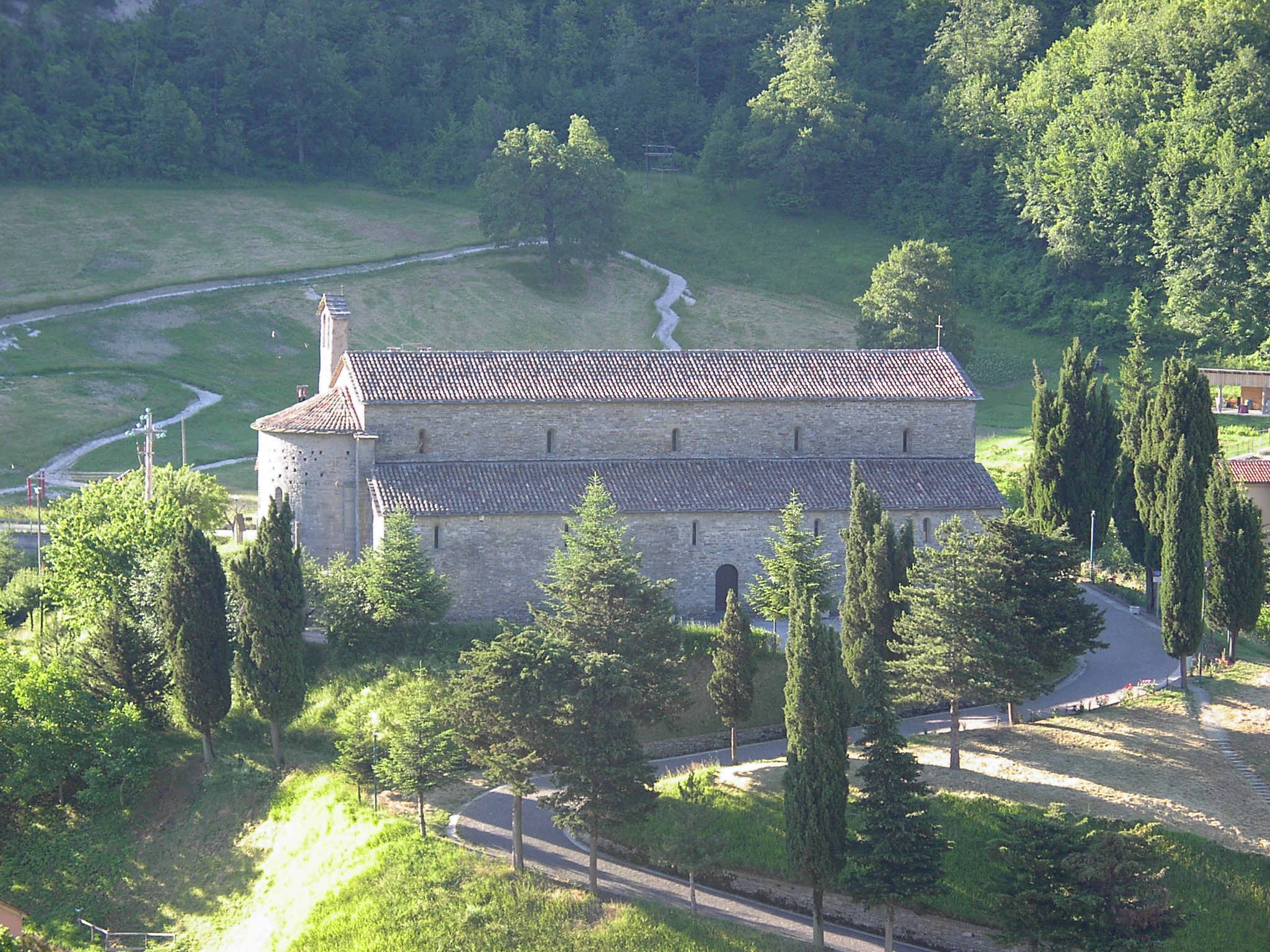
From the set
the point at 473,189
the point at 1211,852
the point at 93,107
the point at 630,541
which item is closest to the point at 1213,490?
the point at 1211,852

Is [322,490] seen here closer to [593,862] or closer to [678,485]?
[678,485]

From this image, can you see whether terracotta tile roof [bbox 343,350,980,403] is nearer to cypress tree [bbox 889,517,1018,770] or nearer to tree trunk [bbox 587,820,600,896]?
cypress tree [bbox 889,517,1018,770]

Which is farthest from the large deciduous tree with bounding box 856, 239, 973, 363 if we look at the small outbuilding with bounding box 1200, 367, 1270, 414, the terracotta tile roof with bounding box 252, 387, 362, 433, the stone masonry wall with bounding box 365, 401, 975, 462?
the terracotta tile roof with bounding box 252, 387, 362, 433

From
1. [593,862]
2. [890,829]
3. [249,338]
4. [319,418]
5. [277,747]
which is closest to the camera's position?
[890,829]

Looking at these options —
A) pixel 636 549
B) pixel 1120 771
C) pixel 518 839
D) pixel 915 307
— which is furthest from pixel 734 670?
pixel 915 307

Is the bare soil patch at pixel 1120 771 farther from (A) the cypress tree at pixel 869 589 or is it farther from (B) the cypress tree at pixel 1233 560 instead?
(B) the cypress tree at pixel 1233 560

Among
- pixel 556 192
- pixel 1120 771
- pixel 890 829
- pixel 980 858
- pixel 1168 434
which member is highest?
pixel 556 192

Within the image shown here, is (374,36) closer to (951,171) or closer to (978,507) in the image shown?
(951,171)
